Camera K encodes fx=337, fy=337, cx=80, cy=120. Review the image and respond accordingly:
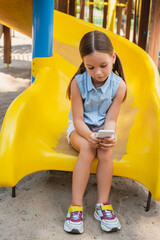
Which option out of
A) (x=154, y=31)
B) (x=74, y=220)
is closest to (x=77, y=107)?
(x=74, y=220)

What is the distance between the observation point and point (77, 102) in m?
1.53

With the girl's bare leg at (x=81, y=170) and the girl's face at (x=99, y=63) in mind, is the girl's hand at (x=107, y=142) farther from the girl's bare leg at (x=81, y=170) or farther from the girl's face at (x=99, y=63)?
the girl's face at (x=99, y=63)

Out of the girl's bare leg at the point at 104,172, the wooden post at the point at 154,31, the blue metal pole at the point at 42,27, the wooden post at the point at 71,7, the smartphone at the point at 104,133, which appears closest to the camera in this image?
the smartphone at the point at 104,133

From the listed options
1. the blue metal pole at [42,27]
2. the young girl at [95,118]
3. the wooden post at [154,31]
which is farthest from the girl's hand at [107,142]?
the wooden post at [154,31]

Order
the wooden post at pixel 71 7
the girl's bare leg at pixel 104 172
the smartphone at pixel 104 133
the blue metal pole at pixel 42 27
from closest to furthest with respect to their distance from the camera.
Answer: the smartphone at pixel 104 133 → the girl's bare leg at pixel 104 172 → the blue metal pole at pixel 42 27 → the wooden post at pixel 71 7

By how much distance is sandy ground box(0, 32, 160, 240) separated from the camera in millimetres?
1356

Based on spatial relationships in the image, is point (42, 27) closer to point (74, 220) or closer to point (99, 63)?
point (99, 63)

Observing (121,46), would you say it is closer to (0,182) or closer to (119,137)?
(119,137)

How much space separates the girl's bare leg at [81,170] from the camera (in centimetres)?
141

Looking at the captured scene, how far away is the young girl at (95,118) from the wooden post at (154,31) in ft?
5.31

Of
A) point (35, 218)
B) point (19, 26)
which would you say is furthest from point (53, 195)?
point (19, 26)

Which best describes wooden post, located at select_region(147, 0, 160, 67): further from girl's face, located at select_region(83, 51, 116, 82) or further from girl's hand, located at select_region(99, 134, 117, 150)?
girl's hand, located at select_region(99, 134, 117, 150)

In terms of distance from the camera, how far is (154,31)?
3.05 metres

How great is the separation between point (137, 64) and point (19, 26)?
45.2 inches
